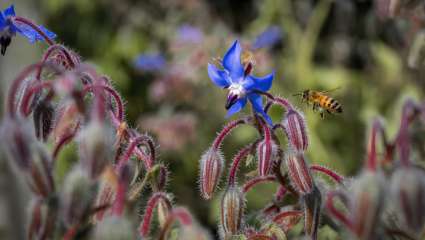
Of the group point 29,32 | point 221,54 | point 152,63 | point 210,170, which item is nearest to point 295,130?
point 210,170

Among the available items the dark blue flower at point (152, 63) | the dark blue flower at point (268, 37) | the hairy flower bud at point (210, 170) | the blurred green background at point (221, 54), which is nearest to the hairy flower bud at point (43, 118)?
the hairy flower bud at point (210, 170)

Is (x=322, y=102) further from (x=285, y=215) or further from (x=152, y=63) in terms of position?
(x=152, y=63)

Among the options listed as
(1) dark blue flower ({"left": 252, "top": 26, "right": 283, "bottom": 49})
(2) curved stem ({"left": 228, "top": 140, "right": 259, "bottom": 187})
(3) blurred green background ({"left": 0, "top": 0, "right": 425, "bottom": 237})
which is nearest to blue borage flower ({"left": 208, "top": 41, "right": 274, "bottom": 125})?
(2) curved stem ({"left": 228, "top": 140, "right": 259, "bottom": 187})

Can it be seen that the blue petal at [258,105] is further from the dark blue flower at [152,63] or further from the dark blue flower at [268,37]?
the dark blue flower at [152,63]

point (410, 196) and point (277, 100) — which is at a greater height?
point (277, 100)

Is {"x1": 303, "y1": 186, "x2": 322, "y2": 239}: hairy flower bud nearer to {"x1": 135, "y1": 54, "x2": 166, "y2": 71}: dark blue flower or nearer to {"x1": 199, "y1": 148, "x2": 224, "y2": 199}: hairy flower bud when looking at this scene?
{"x1": 199, "y1": 148, "x2": 224, "y2": 199}: hairy flower bud

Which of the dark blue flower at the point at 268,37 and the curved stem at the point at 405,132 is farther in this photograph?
the dark blue flower at the point at 268,37

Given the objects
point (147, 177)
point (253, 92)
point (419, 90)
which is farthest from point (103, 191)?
point (419, 90)
